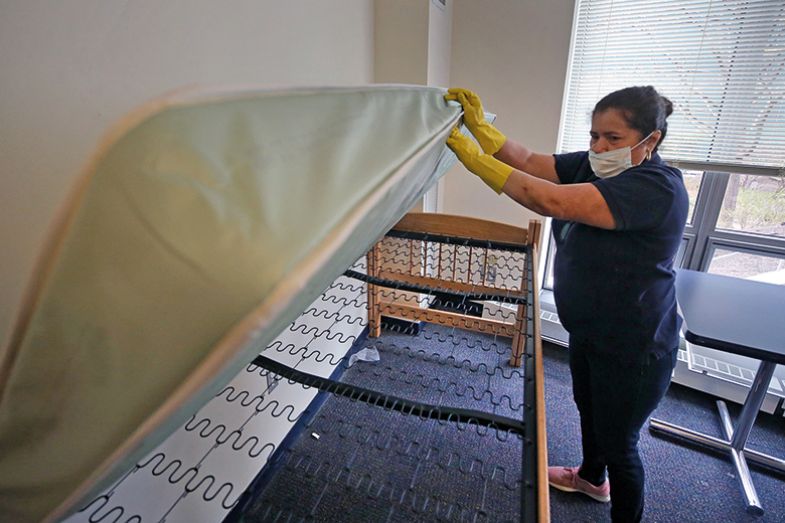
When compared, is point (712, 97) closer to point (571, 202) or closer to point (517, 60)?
point (517, 60)

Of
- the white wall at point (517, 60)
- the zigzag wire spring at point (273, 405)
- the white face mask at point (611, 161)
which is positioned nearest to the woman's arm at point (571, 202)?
the white face mask at point (611, 161)

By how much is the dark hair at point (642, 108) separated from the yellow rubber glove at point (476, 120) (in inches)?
13.5

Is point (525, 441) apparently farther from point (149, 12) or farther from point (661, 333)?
point (149, 12)

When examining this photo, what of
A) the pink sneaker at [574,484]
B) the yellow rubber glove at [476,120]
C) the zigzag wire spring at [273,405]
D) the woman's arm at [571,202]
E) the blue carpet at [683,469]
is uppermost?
the yellow rubber glove at [476,120]

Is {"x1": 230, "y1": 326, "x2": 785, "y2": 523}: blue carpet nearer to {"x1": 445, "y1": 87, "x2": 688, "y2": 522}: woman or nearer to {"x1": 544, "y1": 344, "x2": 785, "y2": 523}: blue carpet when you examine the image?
{"x1": 544, "y1": 344, "x2": 785, "y2": 523}: blue carpet

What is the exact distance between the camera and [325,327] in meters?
1.78

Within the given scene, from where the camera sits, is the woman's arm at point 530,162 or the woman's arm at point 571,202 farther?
the woman's arm at point 530,162

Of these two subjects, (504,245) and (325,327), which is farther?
(325,327)

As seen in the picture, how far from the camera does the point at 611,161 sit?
3.48 ft

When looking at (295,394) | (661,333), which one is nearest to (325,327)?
(295,394)

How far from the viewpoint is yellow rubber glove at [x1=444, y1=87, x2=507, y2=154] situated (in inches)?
41.8

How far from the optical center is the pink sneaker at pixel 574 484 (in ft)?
4.98

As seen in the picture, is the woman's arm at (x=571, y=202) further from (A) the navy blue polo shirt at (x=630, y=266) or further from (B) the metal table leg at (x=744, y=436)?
(B) the metal table leg at (x=744, y=436)

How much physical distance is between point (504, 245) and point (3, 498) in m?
1.53
